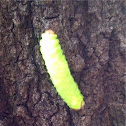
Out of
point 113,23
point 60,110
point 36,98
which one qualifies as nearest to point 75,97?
point 60,110

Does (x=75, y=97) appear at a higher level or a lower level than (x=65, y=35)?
lower

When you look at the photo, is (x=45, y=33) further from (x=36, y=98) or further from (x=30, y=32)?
(x=36, y=98)

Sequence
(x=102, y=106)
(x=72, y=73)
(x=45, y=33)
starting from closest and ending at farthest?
(x=45, y=33), (x=72, y=73), (x=102, y=106)
